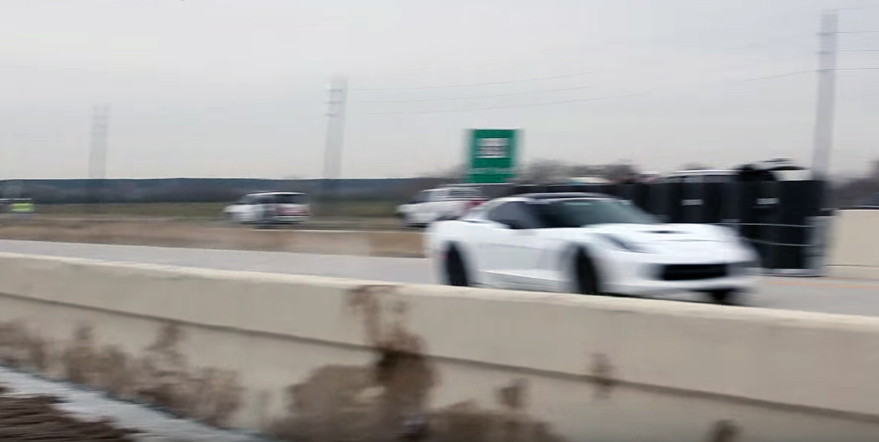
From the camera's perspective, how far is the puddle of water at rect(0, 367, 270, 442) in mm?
6043

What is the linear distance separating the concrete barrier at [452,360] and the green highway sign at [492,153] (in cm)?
1907

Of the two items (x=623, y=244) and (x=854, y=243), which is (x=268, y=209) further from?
(x=623, y=244)

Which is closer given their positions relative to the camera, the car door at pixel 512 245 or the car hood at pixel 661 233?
the car hood at pixel 661 233

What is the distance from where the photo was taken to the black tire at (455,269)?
45.7 ft

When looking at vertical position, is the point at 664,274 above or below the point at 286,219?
above

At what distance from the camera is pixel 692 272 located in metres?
11.3

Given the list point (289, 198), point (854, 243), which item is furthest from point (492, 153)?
point (289, 198)

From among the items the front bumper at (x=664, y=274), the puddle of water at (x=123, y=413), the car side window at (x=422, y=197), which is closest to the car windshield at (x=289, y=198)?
the car side window at (x=422, y=197)

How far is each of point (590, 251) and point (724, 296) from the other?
1581mm

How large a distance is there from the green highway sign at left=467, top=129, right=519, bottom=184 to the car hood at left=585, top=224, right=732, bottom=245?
14454 millimetres

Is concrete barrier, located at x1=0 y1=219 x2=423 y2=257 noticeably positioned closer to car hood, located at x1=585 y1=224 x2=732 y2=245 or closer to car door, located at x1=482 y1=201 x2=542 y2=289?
car door, located at x1=482 y1=201 x2=542 y2=289

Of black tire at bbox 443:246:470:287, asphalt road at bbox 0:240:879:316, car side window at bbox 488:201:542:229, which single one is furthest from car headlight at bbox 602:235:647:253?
black tire at bbox 443:246:470:287

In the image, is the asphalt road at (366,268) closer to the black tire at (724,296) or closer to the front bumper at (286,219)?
the black tire at (724,296)

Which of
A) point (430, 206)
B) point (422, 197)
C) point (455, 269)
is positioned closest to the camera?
point (455, 269)
